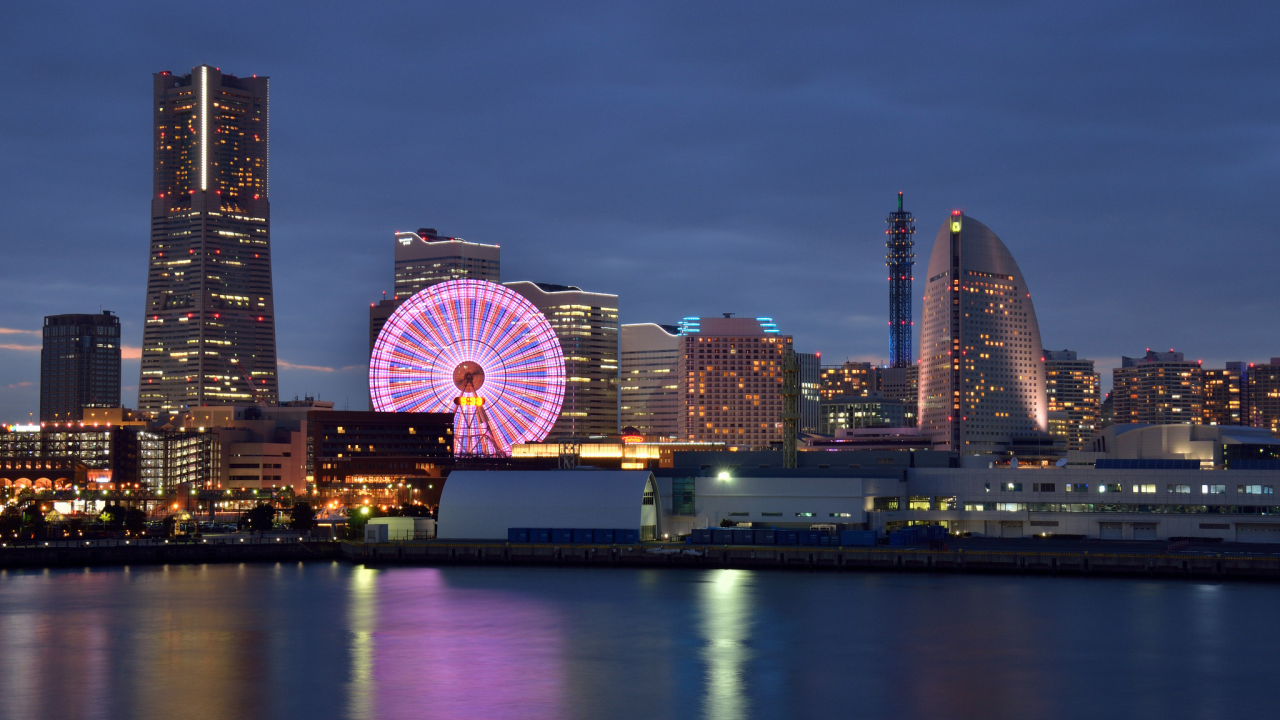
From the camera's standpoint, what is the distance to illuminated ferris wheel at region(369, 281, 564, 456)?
140 m

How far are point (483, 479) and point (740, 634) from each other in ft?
149

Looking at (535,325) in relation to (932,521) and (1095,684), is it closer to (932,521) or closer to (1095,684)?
(932,521)

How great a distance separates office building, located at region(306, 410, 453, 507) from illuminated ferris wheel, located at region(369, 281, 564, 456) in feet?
76.9

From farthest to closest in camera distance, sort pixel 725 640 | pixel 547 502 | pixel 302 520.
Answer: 1. pixel 302 520
2. pixel 547 502
3. pixel 725 640

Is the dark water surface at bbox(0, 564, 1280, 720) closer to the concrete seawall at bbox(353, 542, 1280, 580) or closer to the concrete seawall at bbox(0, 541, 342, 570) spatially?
the concrete seawall at bbox(353, 542, 1280, 580)

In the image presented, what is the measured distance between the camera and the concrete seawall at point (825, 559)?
85.7 metres

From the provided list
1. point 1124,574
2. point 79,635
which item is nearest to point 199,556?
point 79,635

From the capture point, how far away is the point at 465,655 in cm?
5859

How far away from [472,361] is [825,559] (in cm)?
5725

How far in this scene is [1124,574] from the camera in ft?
284

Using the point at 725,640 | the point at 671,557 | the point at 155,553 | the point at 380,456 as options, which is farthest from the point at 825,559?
the point at 380,456

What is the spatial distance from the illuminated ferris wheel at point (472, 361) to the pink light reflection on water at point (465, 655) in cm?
5765

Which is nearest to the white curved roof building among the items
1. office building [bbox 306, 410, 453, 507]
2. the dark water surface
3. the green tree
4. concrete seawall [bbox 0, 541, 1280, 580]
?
concrete seawall [bbox 0, 541, 1280, 580]

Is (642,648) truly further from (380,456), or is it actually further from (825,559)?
(380,456)
